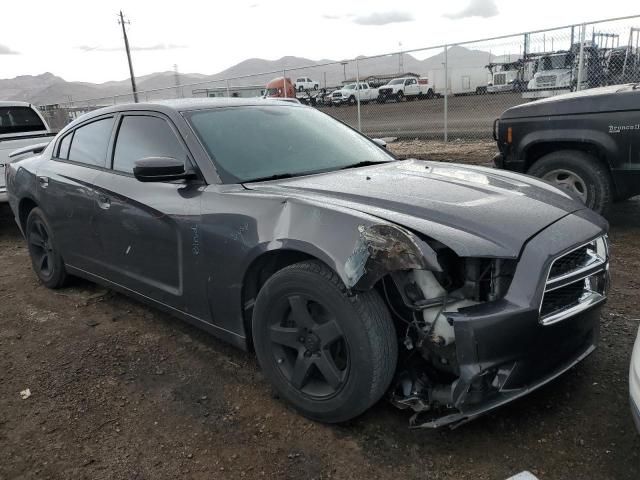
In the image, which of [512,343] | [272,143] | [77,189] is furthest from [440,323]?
[77,189]

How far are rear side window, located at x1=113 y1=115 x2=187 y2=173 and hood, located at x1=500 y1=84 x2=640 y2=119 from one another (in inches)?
147

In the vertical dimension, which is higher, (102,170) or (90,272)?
(102,170)

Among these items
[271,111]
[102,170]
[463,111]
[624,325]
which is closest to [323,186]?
[271,111]

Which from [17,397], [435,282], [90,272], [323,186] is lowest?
[17,397]

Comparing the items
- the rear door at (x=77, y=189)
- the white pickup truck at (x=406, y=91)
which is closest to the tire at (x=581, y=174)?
the rear door at (x=77, y=189)

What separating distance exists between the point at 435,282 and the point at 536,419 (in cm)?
90

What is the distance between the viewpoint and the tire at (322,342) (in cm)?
233

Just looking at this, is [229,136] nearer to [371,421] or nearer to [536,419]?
[371,421]

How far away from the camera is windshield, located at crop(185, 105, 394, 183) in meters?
3.20

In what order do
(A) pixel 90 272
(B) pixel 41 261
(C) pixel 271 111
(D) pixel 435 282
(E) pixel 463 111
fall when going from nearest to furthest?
(D) pixel 435 282
(C) pixel 271 111
(A) pixel 90 272
(B) pixel 41 261
(E) pixel 463 111

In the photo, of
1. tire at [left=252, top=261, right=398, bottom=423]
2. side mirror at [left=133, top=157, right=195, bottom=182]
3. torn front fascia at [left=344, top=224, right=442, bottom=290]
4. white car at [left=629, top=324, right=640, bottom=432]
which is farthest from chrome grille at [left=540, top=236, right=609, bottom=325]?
side mirror at [left=133, top=157, right=195, bottom=182]

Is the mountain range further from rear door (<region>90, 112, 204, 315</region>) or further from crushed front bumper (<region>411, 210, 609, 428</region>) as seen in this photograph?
crushed front bumper (<region>411, 210, 609, 428</region>)

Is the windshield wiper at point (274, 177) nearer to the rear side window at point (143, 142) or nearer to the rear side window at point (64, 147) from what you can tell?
the rear side window at point (143, 142)

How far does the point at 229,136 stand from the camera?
10.9 ft
